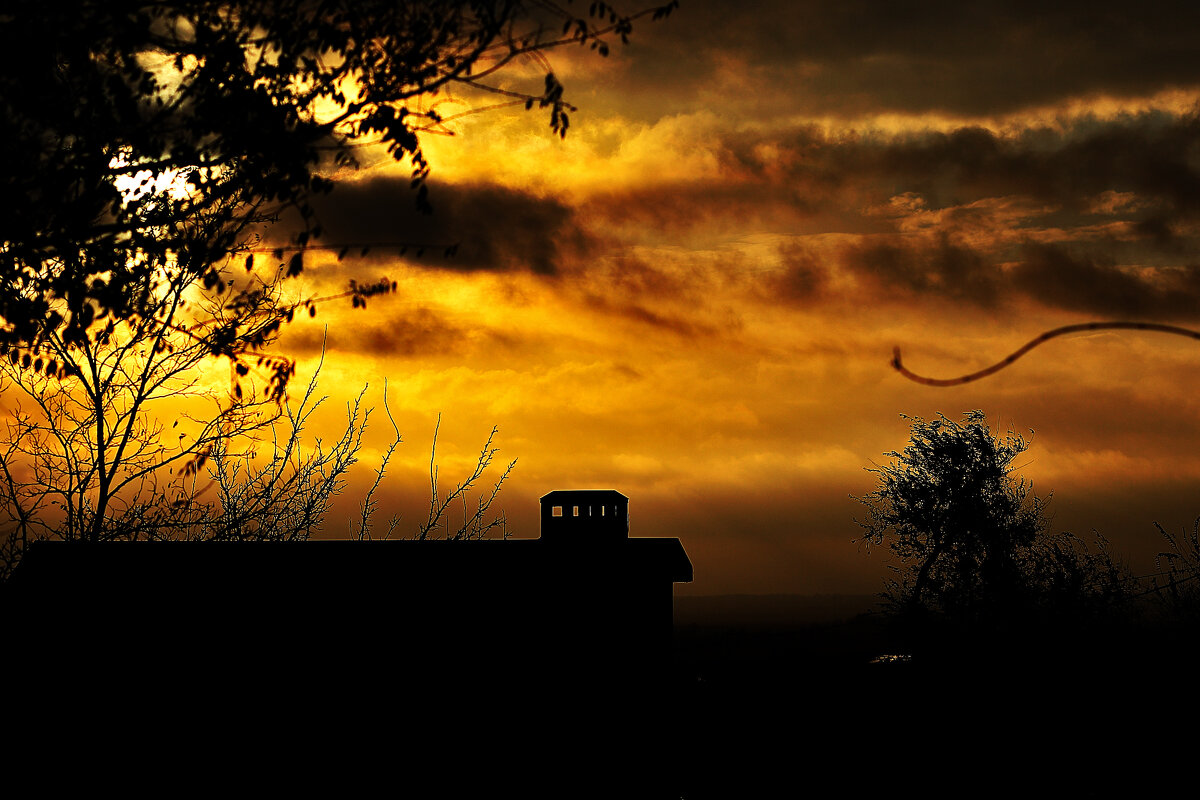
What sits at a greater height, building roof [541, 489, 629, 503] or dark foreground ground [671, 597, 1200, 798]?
building roof [541, 489, 629, 503]

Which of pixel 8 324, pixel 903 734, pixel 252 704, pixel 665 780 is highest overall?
pixel 8 324

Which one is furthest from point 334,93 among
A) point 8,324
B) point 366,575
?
point 366,575

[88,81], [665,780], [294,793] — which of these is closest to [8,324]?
[88,81]

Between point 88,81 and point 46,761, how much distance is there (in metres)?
11.4

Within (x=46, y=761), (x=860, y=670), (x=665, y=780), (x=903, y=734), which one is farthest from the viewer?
(x=860, y=670)

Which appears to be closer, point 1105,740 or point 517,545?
point 517,545

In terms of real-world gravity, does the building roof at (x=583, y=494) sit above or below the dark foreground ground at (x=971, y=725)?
above

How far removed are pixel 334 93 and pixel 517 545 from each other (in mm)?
9414

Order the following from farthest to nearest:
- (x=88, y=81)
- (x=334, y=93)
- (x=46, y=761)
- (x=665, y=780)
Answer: (x=665, y=780) < (x=46, y=761) < (x=334, y=93) < (x=88, y=81)

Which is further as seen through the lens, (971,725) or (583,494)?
(971,725)

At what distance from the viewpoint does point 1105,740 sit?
26.1 metres

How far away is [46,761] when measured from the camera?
15367mm

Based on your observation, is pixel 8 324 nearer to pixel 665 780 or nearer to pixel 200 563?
pixel 200 563

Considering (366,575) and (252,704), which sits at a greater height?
(366,575)
